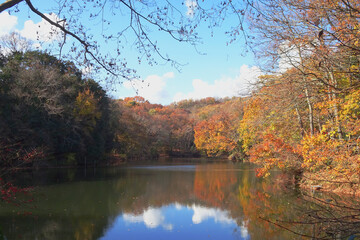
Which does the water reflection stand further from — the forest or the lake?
the forest

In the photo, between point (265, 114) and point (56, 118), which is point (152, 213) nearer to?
point (265, 114)

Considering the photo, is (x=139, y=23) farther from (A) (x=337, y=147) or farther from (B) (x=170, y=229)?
(A) (x=337, y=147)

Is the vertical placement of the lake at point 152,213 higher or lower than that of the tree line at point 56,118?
lower

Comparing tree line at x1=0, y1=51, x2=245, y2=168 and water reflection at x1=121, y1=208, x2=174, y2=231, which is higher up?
tree line at x1=0, y1=51, x2=245, y2=168

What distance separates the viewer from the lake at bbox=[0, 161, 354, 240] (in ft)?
23.7

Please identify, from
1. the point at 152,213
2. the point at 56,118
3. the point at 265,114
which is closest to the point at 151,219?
the point at 152,213

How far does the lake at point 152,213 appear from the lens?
23.7 feet

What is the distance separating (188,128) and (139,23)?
4593 cm

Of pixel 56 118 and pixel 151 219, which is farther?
pixel 56 118

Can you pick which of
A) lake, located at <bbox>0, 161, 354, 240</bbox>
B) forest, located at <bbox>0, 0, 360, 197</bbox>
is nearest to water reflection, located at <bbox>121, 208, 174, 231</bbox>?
lake, located at <bbox>0, 161, 354, 240</bbox>

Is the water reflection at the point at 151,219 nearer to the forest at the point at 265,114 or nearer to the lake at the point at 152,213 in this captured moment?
the lake at the point at 152,213

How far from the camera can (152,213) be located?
941 cm

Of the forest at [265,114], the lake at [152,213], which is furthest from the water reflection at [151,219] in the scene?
the forest at [265,114]

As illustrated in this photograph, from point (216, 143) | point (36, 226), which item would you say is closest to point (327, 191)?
point (36, 226)
